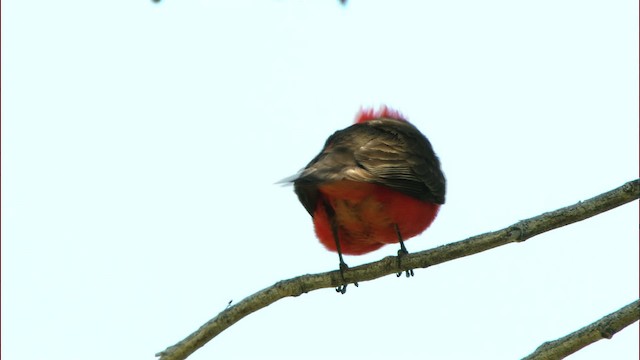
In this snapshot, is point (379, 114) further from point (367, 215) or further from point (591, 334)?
point (591, 334)

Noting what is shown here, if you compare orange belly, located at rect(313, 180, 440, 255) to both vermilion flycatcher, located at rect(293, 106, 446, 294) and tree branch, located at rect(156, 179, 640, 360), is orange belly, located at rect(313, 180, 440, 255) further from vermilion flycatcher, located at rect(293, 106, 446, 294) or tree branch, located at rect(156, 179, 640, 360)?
tree branch, located at rect(156, 179, 640, 360)

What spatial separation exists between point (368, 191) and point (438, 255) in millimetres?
1679

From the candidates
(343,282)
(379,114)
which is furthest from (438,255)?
(379,114)

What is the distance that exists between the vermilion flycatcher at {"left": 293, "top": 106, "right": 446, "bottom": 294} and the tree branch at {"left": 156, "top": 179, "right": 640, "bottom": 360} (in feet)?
3.83

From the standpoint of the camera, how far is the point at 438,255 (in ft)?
18.4

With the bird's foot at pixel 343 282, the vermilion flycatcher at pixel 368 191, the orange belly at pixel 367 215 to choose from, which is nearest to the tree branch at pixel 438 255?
the bird's foot at pixel 343 282

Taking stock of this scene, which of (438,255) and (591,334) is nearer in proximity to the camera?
(591,334)

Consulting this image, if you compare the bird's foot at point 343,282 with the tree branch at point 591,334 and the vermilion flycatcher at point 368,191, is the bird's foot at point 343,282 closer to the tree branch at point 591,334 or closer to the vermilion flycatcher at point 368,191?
the vermilion flycatcher at point 368,191

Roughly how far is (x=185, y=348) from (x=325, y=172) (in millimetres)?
2505

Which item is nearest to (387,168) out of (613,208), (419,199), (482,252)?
(419,199)

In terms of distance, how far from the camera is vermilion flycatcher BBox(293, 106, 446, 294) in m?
7.13

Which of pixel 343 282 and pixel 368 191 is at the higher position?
pixel 368 191

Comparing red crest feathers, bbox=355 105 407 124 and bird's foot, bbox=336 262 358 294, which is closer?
bird's foot, bbox=336 262 358 294

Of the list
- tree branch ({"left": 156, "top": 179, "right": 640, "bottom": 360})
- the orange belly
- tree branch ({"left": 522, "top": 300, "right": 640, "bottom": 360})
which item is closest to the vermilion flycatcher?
the orange belly
